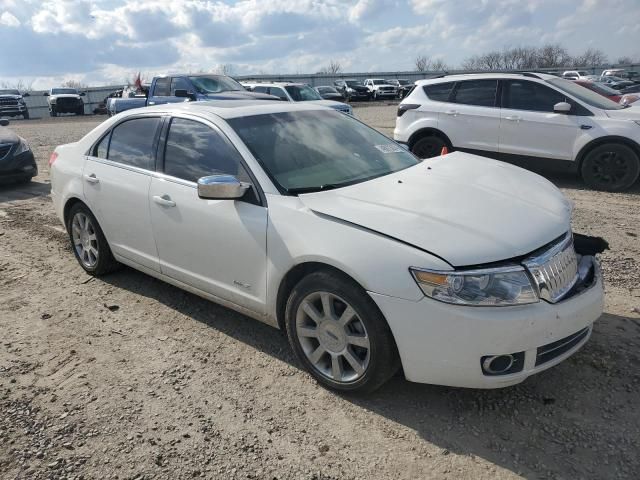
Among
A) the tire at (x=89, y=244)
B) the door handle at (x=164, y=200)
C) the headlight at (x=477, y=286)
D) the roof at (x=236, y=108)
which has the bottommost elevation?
the tire at (x=89, y=244)

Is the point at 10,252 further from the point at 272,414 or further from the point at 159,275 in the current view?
the point at 272,414

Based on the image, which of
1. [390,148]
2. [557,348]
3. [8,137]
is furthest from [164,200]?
[8,137]

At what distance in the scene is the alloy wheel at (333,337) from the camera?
115 inches

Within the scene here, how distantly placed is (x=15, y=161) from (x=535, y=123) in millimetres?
8700

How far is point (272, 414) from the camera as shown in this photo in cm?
297

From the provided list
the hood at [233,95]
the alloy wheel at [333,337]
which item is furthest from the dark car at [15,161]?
the alloy wheel at [333,337]

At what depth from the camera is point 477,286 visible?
2.57 meters

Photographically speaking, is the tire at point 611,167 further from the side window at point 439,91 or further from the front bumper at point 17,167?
the front bumper at point 17,167

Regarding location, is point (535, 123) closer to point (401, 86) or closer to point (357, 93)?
point (357, 93)

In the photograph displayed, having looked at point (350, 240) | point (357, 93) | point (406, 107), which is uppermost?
point (406, 107)

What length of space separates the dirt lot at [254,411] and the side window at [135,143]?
1.22 meters

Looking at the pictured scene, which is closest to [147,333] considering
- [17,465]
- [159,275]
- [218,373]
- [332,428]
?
[159,275]

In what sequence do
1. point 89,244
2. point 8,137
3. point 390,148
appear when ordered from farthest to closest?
point 8,137, point 89,244, point 390,148

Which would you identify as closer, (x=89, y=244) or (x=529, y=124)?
(x=89, y=244)
